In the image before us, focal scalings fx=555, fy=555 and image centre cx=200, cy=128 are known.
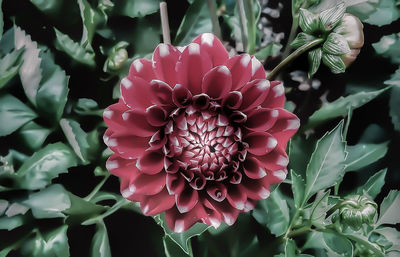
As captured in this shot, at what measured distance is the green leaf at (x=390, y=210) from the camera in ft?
1.24

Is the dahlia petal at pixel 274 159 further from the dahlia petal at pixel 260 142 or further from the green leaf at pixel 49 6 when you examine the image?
the green leaf at pixel 49 6

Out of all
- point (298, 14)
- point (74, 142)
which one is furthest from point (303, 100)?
point (74, 142)

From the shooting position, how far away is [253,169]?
0.32 meters

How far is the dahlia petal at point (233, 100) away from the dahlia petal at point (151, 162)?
0.16 ft

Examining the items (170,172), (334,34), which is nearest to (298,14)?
(334,34)

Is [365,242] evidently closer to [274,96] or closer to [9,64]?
[274,96]

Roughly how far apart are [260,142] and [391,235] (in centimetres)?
13

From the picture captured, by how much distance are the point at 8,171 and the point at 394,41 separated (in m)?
0.28

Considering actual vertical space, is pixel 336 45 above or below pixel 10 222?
above

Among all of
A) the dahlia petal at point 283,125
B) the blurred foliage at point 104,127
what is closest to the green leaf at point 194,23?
the blurred foliage at point 104,127

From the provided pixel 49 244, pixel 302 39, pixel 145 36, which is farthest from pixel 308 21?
pixel 49 244

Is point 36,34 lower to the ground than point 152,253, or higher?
higher

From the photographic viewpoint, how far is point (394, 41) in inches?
15.4

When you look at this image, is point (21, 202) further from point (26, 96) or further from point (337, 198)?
point (337, 198)
